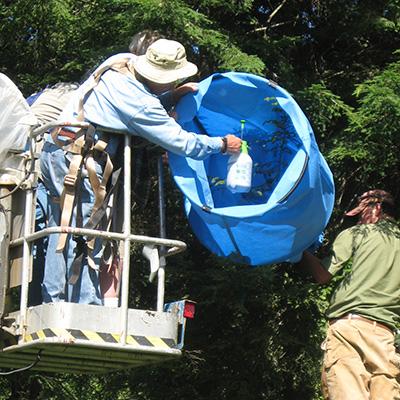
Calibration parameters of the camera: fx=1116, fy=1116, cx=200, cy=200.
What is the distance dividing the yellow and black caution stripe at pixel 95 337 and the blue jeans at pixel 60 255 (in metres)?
0.37

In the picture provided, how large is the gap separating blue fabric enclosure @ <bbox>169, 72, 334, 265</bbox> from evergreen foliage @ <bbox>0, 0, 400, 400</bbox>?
0.55 meters

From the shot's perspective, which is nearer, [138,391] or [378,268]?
[378,268]

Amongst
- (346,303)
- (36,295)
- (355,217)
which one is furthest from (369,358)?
(36,295)

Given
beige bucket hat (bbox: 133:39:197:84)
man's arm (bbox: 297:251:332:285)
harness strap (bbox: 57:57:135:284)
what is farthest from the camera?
man's arm (bbox: 297:251:332:285)

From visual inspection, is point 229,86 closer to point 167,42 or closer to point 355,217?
point 167,42

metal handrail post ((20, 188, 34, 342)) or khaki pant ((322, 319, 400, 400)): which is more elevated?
metal handrail post ((20, 188, 34, 342))

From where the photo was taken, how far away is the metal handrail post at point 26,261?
7.41 meters

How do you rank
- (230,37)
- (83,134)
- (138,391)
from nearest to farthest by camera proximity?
(83,134)
(230,37)
(138,391)

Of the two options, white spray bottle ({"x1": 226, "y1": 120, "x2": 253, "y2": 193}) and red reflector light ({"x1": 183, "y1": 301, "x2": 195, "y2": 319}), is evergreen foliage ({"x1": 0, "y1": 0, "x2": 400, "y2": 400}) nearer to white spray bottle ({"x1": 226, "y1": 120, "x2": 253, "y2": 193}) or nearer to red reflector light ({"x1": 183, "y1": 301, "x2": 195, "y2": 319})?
white spray bottle ({"x1": 226, "y1": 120, "x2": 253, "y2": 193})

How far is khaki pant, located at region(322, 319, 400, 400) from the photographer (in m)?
8.35

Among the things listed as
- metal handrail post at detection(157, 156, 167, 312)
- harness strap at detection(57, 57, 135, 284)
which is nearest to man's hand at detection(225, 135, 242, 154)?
metal handrail post at detection(157, 156, 167, 312)

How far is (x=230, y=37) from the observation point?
960 cm

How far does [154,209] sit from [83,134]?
252cm

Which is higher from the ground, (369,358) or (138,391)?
(369,358)
